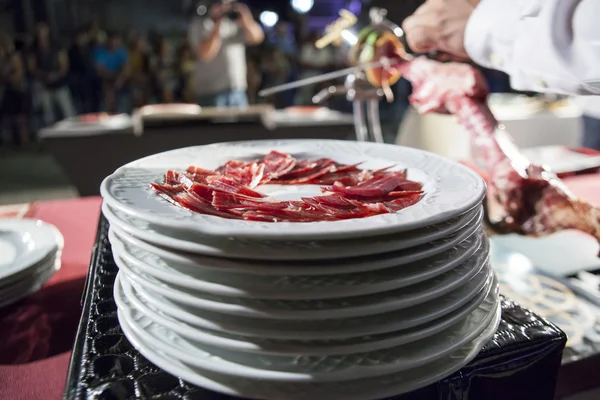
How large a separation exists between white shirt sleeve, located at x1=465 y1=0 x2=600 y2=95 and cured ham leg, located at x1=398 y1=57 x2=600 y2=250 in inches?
4.5

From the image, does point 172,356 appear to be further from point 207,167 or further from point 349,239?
point 207,167

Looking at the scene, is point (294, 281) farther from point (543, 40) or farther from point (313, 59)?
point (313, 59)

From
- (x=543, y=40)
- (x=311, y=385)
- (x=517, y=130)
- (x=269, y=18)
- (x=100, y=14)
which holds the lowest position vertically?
(x=517, y=130)

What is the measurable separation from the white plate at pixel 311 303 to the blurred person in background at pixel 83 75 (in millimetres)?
7078

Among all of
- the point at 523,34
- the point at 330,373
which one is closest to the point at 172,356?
the point at 330,373

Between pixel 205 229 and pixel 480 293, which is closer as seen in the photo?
pixel 205 229

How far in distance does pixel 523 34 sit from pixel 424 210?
1.61 feet

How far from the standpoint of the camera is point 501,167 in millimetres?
881

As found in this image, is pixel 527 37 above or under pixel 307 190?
above

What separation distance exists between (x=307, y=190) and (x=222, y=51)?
136 inches

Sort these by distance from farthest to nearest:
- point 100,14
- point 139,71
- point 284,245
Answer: point 100,14 < point 139,71 < point 284,245

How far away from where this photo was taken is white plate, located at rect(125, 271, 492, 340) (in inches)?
16.5

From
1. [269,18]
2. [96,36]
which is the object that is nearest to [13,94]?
[96,36]

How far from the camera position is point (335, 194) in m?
0.60
